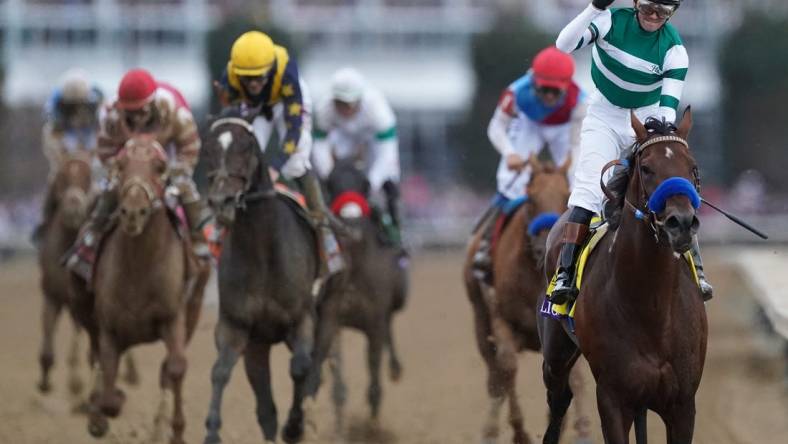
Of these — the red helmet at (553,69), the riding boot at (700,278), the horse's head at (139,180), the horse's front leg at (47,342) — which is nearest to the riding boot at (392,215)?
the red helmet at (553,69)

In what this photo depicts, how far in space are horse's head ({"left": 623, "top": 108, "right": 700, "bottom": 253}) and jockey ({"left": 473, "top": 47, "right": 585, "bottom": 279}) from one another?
3.29m

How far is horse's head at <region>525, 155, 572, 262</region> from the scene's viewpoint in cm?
836

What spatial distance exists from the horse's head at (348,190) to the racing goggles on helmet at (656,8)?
166 inches

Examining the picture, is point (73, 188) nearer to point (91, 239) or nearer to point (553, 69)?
point (91, 239)

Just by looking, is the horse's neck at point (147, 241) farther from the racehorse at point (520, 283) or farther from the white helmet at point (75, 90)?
the white helmet at point (75, 90)

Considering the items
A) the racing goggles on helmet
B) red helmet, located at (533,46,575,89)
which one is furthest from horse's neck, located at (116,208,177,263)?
the racing goggles on helmet

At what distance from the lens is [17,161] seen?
3347 cm

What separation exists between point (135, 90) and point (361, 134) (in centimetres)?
261

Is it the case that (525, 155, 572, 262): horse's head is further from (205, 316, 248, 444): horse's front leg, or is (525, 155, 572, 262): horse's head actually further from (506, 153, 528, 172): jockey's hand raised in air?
(205, 316, 248, 444): horse's front leg

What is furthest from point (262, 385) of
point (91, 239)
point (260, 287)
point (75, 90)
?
point (75, 90)

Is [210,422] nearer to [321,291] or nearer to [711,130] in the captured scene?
[321,291]

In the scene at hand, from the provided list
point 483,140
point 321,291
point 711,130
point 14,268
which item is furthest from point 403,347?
point 711,130

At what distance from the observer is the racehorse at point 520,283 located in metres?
8.31

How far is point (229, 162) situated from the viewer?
25.4 feet
